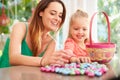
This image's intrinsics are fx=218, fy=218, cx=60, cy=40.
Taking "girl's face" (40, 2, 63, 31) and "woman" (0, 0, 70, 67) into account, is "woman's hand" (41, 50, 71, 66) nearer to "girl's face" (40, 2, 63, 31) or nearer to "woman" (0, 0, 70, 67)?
"woman" (0, 0, 70, 67)

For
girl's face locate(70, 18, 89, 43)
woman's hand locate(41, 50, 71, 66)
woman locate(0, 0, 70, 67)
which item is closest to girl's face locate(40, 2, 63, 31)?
woman locate(0, 0, 70, 67)

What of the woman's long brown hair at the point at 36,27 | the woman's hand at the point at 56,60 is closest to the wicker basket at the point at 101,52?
the woman's hand at the point at 56,60

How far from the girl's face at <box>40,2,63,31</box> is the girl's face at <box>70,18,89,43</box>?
0.33ft

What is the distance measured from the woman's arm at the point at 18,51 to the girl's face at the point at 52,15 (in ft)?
0.42

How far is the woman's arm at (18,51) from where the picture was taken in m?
0.98

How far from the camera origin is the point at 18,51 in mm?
1081

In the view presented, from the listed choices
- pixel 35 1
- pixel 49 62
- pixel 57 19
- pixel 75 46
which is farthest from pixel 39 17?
pixel 35 1

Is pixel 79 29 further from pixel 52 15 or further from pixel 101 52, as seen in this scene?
pixel 101 52

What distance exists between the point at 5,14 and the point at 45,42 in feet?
3.53

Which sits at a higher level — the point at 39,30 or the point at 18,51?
the point at 39,30

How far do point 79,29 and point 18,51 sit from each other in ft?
1.25

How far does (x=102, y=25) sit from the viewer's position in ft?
5.90

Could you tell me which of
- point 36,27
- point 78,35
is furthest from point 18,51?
point 78,35

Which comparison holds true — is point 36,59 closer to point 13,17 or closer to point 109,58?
point 109,58
